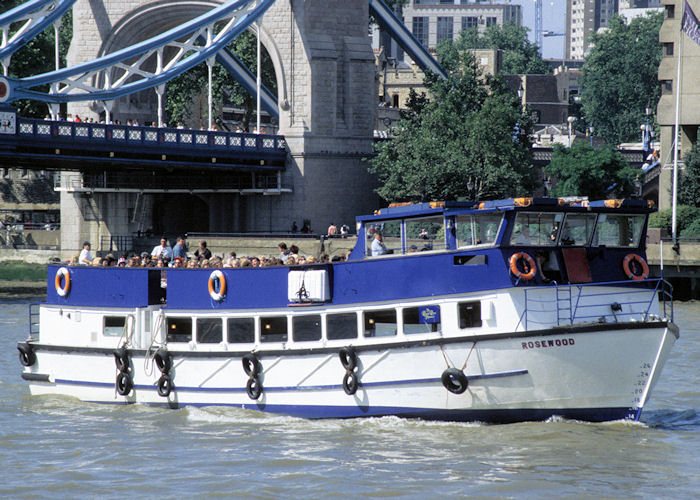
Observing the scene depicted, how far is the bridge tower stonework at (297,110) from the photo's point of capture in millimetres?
59125

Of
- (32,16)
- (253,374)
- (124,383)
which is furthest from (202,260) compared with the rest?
(32,16)

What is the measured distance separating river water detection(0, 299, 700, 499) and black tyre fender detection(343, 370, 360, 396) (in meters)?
0.58

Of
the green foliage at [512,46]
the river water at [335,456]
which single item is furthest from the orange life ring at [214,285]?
the green foliage at [512,46]

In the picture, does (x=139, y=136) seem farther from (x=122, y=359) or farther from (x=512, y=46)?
(x=512, y=46)

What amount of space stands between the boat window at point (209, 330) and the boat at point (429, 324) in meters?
0.03

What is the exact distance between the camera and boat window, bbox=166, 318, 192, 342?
77.7 feet

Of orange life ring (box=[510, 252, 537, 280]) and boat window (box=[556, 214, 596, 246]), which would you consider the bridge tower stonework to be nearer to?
boat window (box=[556, 214, 596, 246])

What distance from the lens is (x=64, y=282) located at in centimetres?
2520

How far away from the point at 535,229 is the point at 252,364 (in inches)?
224

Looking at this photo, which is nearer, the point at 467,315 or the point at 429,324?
the point at 467,315

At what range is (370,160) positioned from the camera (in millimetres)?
59250

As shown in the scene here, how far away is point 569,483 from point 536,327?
3085 millimetres

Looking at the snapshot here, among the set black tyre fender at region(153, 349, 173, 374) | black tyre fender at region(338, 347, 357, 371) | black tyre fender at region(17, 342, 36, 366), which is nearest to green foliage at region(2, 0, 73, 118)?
black tyre fender at region(17, 342, 36, 366)

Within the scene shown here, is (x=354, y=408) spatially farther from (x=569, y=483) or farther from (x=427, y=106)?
(x=427, y=106)
